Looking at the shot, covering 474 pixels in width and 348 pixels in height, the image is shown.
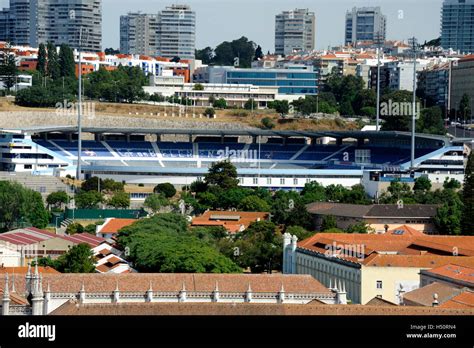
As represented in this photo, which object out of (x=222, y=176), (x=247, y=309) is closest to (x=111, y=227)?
(x=222, y=176)

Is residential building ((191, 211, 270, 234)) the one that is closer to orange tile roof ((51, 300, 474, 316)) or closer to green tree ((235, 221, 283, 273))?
green tree ((235, 221, 283, 273))

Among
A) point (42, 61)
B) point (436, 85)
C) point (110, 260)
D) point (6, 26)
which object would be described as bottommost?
point (110, 260)

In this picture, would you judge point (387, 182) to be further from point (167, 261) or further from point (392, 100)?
point (167, 261)

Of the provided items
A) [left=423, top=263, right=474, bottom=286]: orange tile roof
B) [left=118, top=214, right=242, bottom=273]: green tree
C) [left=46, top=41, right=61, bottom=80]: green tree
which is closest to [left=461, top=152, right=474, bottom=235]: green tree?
[left=118, top=214, right=242, bottom=273]: green tree

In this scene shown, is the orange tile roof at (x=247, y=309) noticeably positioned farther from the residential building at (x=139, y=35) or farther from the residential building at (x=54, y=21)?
the residential building at (x=139, y=35)

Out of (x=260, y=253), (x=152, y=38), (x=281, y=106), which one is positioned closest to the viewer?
(x=260, y=253)

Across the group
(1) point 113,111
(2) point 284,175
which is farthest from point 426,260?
(1) point 113,111

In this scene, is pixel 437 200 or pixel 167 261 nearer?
pixel 167 261

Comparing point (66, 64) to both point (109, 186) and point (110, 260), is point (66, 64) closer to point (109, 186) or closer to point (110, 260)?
point (109, 186)
